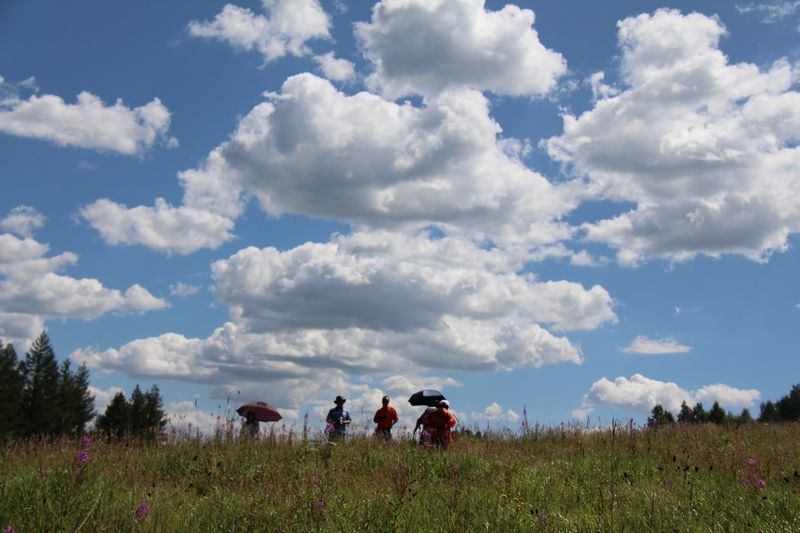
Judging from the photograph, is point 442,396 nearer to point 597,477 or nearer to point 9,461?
point 597,477

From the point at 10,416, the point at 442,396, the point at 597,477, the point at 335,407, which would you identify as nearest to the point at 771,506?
the point at 597,477

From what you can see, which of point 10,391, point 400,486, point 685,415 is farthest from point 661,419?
point 10,391

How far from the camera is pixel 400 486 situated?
281 inches

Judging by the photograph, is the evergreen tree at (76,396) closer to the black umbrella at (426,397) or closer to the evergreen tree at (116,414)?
the evergreen tree at (116,414)

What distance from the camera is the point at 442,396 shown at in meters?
17.9

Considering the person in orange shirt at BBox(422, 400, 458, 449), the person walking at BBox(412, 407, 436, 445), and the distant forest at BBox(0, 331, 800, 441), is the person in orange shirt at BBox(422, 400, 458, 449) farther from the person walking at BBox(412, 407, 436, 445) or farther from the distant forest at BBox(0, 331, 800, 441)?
the distant forest at BBox(0, 331, 800, 441)

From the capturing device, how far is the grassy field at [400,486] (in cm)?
626

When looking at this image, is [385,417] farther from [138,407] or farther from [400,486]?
[138,407]

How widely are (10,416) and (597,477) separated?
59.5 meters

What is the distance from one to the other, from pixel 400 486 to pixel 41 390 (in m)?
67.2

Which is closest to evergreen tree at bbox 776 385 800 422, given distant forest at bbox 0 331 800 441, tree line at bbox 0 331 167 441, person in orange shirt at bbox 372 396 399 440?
distant forest at bbox 0 331 800 441

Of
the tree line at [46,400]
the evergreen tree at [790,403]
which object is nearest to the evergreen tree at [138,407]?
the tree line at [46,400]

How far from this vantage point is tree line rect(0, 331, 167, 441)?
58.0 meters

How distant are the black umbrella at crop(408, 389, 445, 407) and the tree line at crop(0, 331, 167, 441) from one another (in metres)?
45.5
